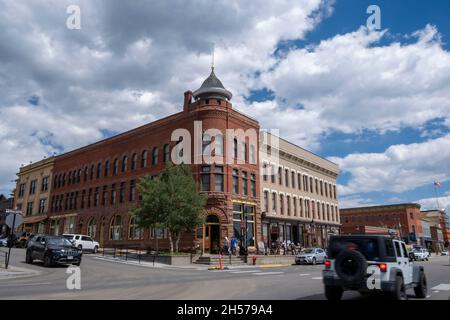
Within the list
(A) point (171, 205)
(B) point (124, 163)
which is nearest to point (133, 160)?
(B) point (124, 163)

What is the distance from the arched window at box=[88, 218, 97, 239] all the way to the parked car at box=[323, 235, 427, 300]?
128 ft

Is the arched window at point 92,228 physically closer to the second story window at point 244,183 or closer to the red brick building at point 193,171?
the red brick building at point 193,171

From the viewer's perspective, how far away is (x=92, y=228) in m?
45.2

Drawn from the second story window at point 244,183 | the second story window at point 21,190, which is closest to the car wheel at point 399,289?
the second story window at point 244,183

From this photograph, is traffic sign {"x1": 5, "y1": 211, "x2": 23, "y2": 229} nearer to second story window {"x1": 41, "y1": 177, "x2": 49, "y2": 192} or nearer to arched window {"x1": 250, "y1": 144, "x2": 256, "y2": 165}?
arched window {"x1": 250, "y1": 144, "x2": 256, "y2": 165}

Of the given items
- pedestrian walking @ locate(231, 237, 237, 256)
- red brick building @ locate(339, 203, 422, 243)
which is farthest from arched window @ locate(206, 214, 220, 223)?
red brick building @ locate(339, 203, 422, 243)

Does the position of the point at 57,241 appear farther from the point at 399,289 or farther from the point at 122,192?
the point at 122,192

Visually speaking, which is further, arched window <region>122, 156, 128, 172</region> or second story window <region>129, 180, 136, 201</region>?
arched window <region>122, 156, 128, 172</region>

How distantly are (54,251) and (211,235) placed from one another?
14869 mm

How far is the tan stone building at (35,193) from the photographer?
5506cm

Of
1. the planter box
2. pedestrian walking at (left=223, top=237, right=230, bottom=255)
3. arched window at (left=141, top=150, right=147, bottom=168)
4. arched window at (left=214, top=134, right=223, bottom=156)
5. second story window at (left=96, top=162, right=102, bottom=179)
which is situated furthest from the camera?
second story window at (left=96, top=162, right=102, bottom=179)

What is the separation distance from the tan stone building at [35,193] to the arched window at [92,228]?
37.7ft

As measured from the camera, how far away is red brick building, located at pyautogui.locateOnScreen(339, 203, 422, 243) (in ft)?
267

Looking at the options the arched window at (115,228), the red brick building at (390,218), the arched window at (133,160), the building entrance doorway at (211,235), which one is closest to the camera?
the building entrance doorway at (211,235)
